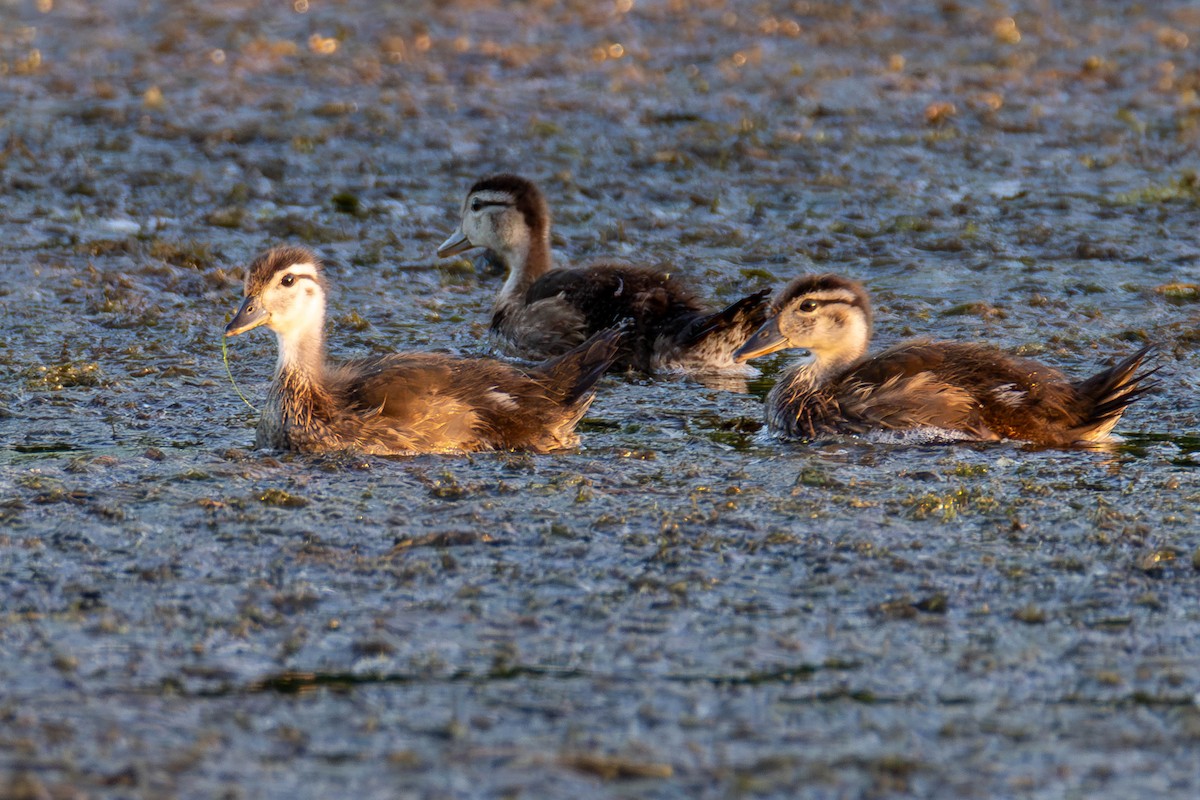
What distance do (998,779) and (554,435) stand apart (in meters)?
3.92

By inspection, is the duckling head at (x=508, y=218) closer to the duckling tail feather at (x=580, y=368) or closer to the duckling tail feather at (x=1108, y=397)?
Answer: the duckling tail feather at (x=580, y=368)

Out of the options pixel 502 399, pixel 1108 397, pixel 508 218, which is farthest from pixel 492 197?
pixel 1108 397

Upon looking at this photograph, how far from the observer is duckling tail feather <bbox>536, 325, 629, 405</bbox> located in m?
8.68

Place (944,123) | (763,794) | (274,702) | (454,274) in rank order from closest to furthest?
1. (763,794)
2. (274,702)
3. (454,274)
4. (944,123)

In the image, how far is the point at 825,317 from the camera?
9148 millimetres

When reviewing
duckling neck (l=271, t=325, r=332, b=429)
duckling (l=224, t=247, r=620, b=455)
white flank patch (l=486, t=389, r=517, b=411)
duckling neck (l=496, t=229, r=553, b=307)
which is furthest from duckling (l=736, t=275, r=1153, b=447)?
duckling neck (l=496, t=229, r=553, b=307)

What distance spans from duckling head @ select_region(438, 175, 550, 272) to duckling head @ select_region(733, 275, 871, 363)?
9.38 feet

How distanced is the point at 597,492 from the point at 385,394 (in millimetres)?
1265

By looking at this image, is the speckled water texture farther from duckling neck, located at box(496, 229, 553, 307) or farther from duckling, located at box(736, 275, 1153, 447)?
duckling neck, located at box(496, 229, 553, 307)

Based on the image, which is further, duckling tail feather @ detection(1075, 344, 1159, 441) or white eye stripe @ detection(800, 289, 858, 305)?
white eye stripe @ detection(800, 289, 858, 305)

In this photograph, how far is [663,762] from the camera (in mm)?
5059

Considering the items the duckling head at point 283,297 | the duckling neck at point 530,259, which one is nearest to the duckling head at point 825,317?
the duckling head at point 283,297

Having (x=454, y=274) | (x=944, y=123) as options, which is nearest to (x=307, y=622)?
(x=454, y=274)

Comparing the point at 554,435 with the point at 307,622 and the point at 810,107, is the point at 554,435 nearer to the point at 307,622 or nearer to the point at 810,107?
the point at 307,622
